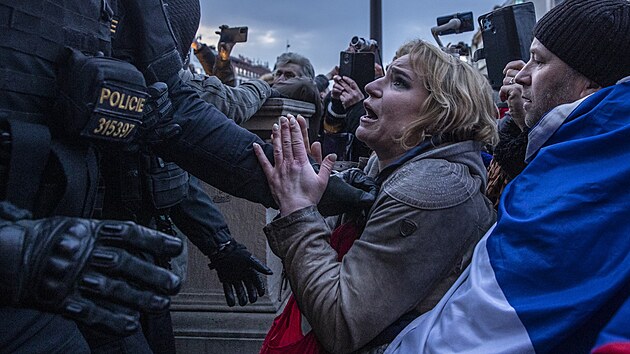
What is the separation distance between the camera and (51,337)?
145 cm

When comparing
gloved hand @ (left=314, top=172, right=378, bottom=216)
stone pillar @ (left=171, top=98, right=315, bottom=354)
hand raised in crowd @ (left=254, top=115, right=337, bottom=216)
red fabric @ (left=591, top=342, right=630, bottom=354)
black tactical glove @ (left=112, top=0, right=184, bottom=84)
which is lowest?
stone pillar @ (left=171, top=98, right=315, bottom=354)

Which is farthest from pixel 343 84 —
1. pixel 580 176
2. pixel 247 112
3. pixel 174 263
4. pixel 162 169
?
pixel 580 176

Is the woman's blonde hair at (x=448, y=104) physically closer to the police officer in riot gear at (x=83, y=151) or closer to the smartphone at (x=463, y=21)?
the police officer in riot gear at (x=83, y=151)

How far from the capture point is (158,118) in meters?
1.73

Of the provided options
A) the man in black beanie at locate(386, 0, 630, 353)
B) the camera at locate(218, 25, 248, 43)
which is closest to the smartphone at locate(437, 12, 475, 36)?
the camera at locate(218, 25, 248, 43)

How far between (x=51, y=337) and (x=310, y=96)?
2.87 metres

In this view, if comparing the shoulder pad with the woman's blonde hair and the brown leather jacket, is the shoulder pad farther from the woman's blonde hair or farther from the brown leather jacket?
the woman's blonde hair

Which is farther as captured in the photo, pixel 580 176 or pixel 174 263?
pixel 174 263

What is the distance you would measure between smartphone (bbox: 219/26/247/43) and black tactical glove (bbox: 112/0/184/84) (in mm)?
2849

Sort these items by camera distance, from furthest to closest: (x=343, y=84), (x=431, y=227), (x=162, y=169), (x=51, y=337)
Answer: (x=343, y=84)
(x=162, y=169)
(x=431, y=227)
(x=51, y=337)

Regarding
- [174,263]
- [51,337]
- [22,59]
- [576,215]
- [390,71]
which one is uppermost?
[22,59]

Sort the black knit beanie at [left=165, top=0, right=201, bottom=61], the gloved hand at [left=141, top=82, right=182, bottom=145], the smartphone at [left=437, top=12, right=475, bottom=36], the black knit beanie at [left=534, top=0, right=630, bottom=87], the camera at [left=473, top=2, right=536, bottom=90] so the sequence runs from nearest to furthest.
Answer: the gloved hand at [left=141, top=82, right=182, bottom=145]
the black knit beanie at [left=534, top=0, right=630, bottom=87]
the black knit beanie at [left=165, top=0, right=201, bottom=61]
the camera at [left=473, top=2, right=536, bottom=90]
the smartphone at [left=437, top=12, right=475, bottom=36]

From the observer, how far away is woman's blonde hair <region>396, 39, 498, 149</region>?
6.56 ft

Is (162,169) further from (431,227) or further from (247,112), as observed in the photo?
(247,112)
